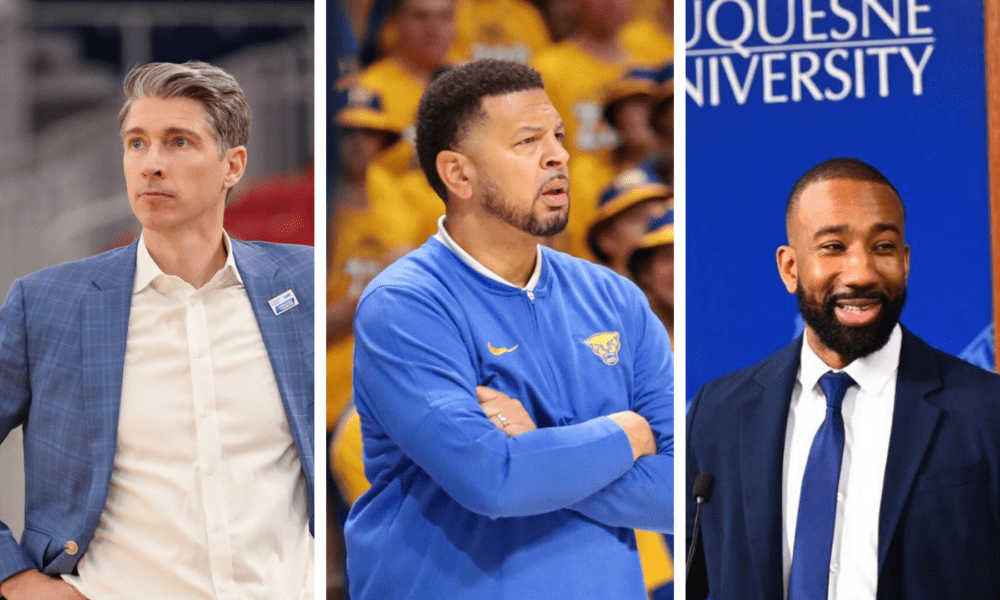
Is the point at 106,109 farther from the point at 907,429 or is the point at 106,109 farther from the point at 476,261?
the point at 907,429

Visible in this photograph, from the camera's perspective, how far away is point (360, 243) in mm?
3977

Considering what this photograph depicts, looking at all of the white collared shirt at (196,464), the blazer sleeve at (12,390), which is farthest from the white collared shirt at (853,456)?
the blazer sleeve at (12,390)

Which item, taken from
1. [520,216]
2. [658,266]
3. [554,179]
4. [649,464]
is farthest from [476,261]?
[649,464]

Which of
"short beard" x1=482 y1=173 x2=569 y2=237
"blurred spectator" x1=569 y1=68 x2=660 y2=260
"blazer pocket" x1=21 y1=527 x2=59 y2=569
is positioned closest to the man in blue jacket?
"short beard" x1=482 y1=173 x2=569 y2=237

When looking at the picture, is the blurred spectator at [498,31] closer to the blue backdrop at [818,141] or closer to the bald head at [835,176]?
the blue backdrop at [818,141]

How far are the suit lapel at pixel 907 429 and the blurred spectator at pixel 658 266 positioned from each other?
742 mm

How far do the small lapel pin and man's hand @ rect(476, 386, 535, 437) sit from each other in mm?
711

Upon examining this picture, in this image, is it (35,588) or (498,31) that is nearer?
(35,588)

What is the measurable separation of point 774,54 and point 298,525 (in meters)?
2.18

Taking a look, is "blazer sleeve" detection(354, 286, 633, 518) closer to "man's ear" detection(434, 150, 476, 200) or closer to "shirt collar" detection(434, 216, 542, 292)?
"shirt collar" detection(434, 216, 542, 292)

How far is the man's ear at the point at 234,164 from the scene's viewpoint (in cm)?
392

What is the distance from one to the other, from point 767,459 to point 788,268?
24.4 inches

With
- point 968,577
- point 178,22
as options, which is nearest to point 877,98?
point 968,577

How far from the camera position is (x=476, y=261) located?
383 centimetres
